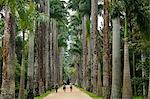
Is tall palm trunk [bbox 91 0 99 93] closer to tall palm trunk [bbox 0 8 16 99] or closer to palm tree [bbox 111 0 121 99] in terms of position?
palm tree [bbox 111 0 121 99]

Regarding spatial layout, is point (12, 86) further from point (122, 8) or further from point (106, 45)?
point (106, 45)

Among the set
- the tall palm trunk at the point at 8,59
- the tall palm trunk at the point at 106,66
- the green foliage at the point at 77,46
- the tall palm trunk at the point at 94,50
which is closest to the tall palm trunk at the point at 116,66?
the tall palm trunk at the point at 106,66

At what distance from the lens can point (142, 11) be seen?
72.3ft

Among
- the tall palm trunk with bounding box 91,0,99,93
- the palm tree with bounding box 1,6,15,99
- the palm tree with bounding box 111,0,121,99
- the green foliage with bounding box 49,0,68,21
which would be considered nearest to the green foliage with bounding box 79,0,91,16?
the tall palm trunk with bounding box 91,0,99,93

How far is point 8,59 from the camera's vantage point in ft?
53.1

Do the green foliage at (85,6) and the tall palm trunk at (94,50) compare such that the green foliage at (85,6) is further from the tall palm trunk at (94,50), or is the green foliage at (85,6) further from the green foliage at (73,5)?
the tall palm trunk at (94,50)

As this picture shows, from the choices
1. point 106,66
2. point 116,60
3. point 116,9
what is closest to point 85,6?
point 106,66

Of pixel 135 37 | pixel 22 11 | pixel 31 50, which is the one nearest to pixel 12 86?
pixel 22 11

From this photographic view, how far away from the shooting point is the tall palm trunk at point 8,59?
15938 millimetres

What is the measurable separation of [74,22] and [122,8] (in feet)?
159

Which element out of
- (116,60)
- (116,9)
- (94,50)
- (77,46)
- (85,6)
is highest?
(85,6)

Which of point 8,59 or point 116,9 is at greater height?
point 116,9

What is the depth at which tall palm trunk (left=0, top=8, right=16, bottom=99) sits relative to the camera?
52.3ft

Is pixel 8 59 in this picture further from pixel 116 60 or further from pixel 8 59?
pixel 116 60
